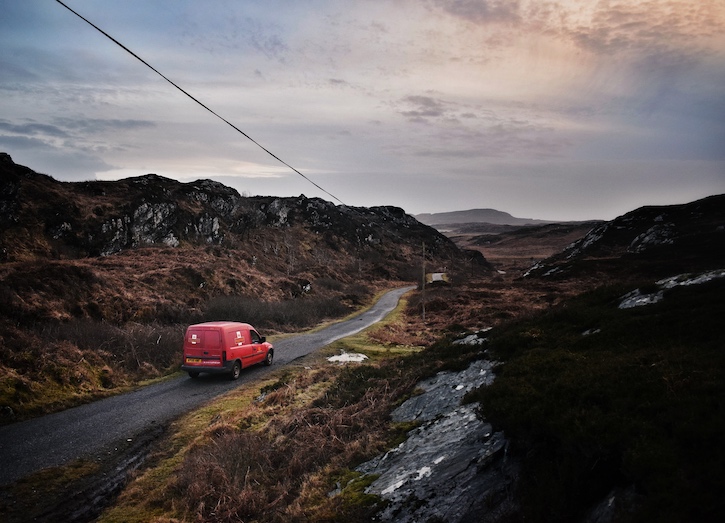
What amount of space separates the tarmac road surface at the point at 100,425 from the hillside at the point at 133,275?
1205mm

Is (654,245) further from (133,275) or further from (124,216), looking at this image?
(124,216)

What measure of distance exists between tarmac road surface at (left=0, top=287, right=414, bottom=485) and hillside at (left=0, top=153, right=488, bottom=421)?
3.95 ft

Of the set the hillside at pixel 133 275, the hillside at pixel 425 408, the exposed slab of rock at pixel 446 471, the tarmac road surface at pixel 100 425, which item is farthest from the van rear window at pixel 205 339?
the exposed slab of rock at pixel 446 471

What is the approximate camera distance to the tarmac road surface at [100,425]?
10.2m

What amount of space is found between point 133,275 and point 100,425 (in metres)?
19.8

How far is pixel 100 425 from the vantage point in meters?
12.6

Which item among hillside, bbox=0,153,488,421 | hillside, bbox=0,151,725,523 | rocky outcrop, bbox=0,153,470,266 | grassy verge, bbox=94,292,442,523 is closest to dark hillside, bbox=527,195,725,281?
hillside, bbox=0,151,725,523

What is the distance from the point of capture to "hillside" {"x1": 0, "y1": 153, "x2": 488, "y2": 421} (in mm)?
16266

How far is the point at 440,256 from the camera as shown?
414ft

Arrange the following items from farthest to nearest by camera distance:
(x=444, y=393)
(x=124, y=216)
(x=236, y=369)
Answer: (x=124, y=216)
(x=236, y=369)
(x=444, y=393)

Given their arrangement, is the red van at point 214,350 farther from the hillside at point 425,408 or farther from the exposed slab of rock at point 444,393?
the exposed slab of rock at point 444,393

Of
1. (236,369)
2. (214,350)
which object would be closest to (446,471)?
(214,350)

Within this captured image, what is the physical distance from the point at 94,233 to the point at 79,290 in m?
28.0

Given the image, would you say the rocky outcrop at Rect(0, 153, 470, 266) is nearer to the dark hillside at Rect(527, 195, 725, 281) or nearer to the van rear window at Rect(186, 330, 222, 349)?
the van rear window at Rect(186, 330, 222, 349)
